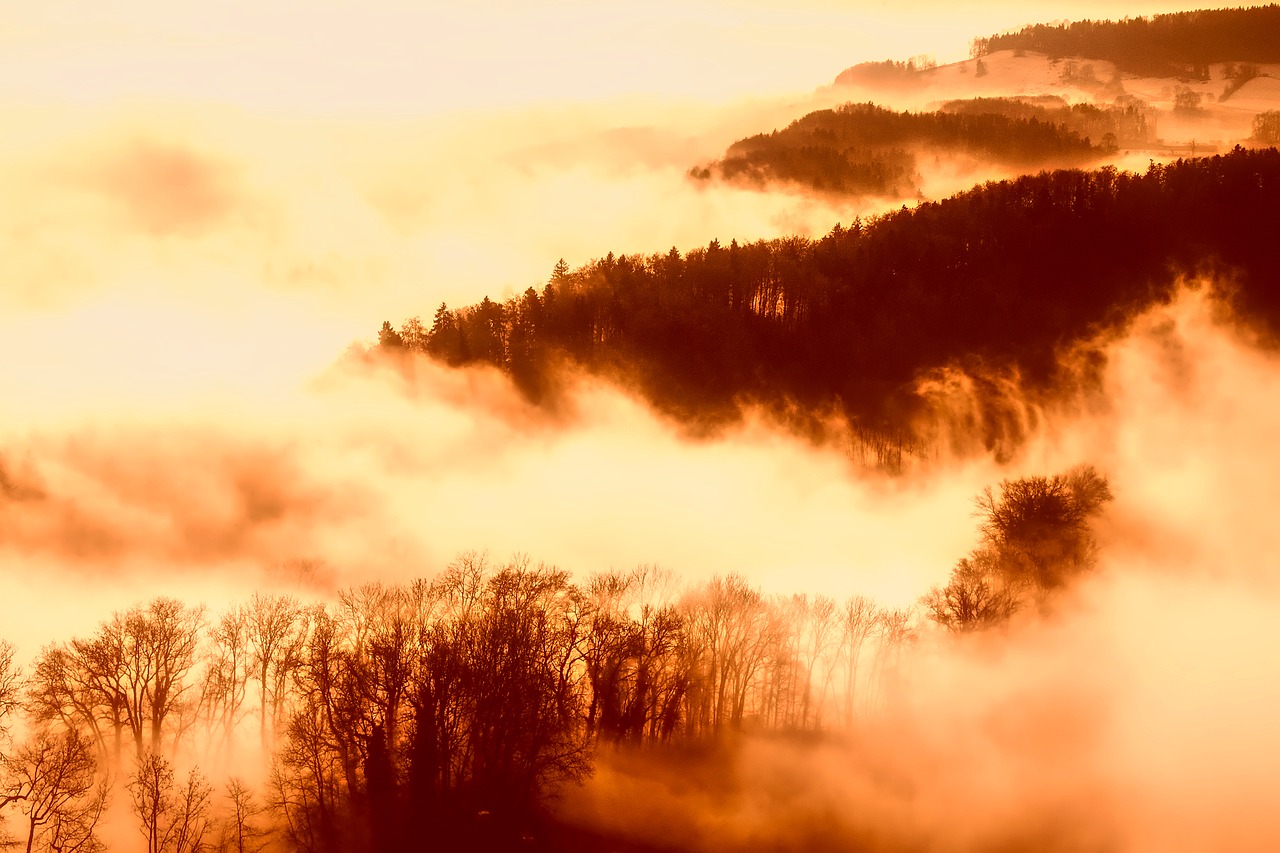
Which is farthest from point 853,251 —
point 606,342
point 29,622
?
point 29,622

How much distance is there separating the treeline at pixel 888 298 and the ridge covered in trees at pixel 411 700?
43.7 meters

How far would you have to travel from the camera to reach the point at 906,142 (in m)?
152

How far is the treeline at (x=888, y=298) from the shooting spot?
106188 mm

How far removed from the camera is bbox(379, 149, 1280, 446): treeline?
10619cm

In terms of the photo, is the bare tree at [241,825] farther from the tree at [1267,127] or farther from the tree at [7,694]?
the tree at [1267,127]

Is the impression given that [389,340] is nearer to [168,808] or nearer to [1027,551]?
[1027,551]

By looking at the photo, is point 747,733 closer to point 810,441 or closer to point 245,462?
point 810,441

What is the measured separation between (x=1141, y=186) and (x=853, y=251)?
33803 millimetres

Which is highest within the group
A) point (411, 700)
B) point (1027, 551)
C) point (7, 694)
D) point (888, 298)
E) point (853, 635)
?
point (888, 298)

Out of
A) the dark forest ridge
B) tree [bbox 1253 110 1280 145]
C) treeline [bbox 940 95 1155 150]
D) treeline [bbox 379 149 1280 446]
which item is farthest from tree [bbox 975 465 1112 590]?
tree [bbox 1253 110 1280 145]

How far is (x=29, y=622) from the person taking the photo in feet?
232

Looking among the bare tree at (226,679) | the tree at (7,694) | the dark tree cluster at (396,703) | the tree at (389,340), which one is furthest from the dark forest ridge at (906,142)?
the tree at (7,694)

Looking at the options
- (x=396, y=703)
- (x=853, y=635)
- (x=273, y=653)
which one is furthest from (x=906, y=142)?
(x=396, y=703)

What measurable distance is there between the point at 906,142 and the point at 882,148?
387cm
